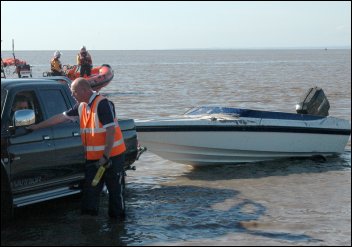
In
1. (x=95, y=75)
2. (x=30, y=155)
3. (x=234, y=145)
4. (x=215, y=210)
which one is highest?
(x=30, y=155)

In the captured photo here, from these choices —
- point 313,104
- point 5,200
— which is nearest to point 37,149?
point 5,200

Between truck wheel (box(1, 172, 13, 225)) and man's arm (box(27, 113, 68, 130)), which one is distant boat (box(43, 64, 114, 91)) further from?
truck wheel (box(1, 172, 13, 225))

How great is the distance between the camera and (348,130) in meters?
11.8

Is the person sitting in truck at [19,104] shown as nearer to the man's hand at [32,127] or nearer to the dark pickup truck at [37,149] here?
the dark pickup truck at [37,149]

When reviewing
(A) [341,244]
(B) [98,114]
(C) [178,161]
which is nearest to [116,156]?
(B) [98,114]

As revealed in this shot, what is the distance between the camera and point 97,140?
6.95 meters

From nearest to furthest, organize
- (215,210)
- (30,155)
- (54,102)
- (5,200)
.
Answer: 1. (5,200)
2. (30,155)
3. (54,102)
4. (215,210)

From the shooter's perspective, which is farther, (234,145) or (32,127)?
(234,145)

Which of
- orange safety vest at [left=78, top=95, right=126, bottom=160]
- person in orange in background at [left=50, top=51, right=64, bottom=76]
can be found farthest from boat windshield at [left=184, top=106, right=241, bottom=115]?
person in orange in background at [left=50, top=51, right=64, bottom=76]

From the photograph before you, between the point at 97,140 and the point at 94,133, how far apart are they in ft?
0.27

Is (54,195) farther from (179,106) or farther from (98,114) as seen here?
(179,106)

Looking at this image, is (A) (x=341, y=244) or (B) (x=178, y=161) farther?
(B) (x=178, y=161)

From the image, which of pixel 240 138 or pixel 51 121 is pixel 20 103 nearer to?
pixel 51 121

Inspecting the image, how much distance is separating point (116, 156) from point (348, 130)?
6110 mm
